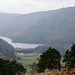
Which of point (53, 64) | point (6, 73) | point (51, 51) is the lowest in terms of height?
point (6, 73)

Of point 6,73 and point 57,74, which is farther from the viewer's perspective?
point 6,73

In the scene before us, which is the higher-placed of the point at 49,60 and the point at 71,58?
the point at 71,58

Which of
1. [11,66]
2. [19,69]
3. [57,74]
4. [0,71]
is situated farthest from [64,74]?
[19,69]

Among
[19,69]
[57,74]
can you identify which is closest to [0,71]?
[19,69]

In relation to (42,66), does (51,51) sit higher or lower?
higher

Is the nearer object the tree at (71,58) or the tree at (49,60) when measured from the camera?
the tree at (71,58)

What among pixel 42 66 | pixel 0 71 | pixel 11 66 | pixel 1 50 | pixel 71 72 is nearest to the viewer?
pixel 71 72

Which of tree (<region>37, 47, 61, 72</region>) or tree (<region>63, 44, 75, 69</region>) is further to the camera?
tree (<region>37, 47, 61, 72</region>)

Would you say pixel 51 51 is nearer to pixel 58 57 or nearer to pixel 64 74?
pixel 58 57

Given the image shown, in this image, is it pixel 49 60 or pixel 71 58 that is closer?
pixel 71 58

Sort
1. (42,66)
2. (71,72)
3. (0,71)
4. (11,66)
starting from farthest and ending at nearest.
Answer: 1. (11,66)
2. (0,71)
3. (42,66)
4. (71,72)
